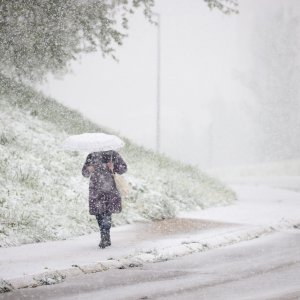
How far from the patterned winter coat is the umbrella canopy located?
0.93 feet

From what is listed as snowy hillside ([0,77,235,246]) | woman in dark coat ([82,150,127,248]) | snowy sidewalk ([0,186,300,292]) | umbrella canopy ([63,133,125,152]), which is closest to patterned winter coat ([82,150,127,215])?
woman in dark coat ([82,150,127,248])

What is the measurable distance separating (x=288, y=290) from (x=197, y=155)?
4506 inches

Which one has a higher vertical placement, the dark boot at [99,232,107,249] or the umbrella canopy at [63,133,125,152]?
the umbrella canopy at [63,133,125,152]

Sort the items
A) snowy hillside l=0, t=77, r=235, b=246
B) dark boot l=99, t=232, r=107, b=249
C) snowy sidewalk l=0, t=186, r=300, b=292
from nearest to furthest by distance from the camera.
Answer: snowy sidewalk l=0, t=186, r=300, b=292, dark boot l=99, t=232, r=107, b=249, snowy hillside l=0, t=77, r=235, b=246

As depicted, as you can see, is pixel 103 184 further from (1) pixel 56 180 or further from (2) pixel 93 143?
(1) pixel 56 180

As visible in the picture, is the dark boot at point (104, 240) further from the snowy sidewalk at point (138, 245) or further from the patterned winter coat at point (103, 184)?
the patterned winter coat at point (103, 184)

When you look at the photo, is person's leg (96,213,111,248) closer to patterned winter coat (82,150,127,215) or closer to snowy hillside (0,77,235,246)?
patterned winter coat (82,150,127,215)

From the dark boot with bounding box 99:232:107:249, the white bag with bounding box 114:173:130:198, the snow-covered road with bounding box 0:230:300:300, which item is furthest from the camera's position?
the white bag with bounding box 114:173:130:198

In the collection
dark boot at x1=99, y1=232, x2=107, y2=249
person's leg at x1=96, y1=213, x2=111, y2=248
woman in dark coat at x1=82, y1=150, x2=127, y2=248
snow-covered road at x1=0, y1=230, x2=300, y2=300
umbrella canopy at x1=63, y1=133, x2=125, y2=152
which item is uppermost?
umbrella canopy at x1=63, y1=133, x2=125, y2=152

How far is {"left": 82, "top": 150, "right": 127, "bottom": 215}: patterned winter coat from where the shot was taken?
9.57m

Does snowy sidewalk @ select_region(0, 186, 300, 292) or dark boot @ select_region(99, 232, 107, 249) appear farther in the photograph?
dark boot @ select_region(99, 232, 107, 249)

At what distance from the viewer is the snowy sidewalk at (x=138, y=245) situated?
24.7 feet

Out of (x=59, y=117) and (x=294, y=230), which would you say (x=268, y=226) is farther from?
(x=59, y=117)

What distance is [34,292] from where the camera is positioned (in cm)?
653
